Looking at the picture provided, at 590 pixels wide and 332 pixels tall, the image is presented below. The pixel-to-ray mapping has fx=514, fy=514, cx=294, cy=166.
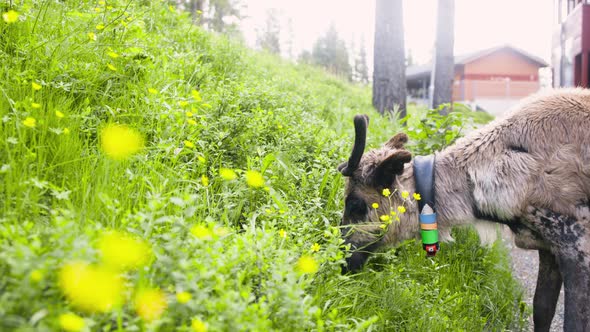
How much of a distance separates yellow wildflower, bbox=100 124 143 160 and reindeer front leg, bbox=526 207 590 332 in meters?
2.88

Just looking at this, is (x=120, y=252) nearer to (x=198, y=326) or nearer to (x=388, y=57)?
(x=198, y=326)

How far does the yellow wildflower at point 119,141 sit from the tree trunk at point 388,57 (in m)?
8.08

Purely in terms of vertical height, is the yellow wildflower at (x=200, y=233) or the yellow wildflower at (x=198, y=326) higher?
the yellow wildflower at (x=200, y=233)

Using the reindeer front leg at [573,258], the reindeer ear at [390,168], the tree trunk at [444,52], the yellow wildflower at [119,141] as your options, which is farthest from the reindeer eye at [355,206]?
the tree trunk at [444,52]

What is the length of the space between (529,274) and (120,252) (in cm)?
516

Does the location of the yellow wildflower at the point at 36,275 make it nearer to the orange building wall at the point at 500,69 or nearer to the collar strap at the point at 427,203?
the collar strap at the point at 427,203

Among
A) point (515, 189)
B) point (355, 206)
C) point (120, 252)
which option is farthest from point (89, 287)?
point (515, 189)

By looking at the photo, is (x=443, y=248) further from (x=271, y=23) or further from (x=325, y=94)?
(x=271, y=23)

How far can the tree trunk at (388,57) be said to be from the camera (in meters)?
11.2

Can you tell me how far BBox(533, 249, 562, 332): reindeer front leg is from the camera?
407 cm

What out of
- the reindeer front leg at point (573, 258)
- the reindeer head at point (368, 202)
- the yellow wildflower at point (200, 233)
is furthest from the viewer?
the reindeer head at point (368, 202)

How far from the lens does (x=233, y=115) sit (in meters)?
4.73

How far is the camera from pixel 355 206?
3.92 metres

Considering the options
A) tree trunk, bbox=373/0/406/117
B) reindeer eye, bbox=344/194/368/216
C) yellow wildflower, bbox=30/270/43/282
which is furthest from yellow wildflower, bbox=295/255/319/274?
tree trunk, bbox=373/0/406/117
